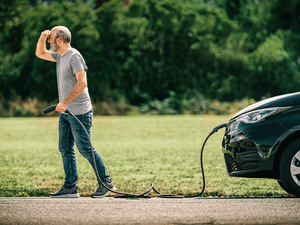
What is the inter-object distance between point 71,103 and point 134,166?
162 inches

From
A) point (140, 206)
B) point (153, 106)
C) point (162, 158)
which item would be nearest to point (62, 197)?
point (140, 206)

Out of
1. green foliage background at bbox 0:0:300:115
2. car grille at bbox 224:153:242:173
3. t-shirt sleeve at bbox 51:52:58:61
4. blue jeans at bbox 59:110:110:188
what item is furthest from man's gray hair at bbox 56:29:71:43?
green foliage background at bbox 0:0:300:115

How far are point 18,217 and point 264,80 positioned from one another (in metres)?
32.3

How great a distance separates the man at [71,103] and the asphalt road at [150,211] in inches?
17.5

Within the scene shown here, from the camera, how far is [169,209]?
552 centimetres

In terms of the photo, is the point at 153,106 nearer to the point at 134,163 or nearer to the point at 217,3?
the point at 217,3

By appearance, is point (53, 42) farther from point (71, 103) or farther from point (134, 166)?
point (134, 166)

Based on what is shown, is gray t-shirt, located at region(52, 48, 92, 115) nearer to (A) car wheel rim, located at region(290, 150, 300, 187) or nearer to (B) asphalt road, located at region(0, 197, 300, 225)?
(B) asphalt road, located at region(0, 197, 300, 225)

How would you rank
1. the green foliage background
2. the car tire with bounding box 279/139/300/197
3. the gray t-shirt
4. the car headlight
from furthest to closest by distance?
1. the green foliage background
2. the gray t-shirt
3. the car headlight
4. the car tire with bounding box 279/139/300/197

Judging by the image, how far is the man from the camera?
20.9 ft

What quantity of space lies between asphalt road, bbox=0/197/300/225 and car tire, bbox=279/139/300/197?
0.17 metres

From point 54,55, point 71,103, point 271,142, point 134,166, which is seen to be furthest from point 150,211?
point 134,166

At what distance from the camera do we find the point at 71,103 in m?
6.49

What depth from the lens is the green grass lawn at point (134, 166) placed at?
7.43 meters
